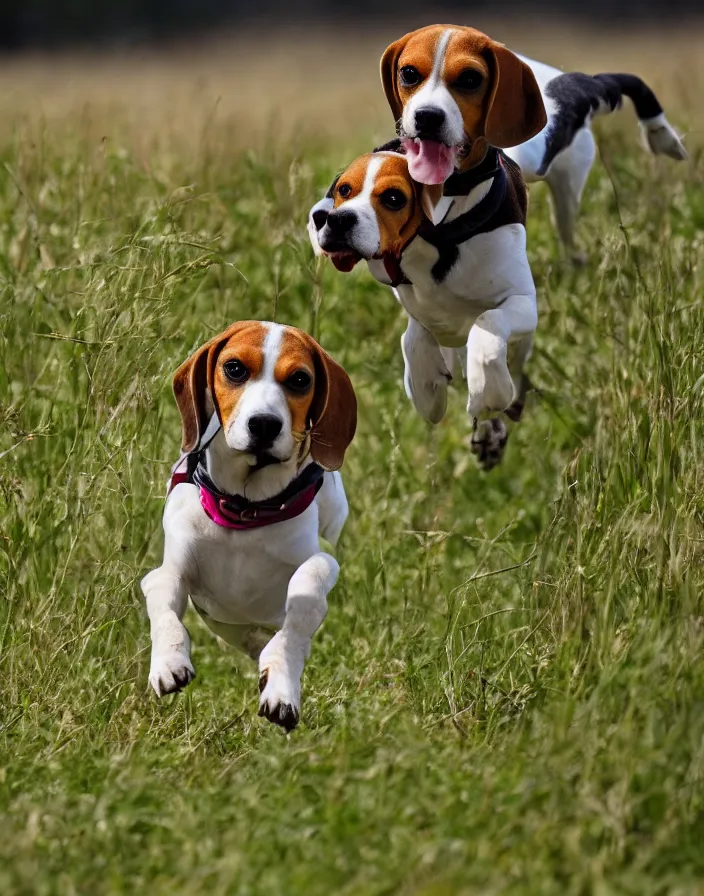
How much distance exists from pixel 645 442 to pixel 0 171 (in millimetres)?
4579

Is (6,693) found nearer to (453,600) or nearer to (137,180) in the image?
(453,600)

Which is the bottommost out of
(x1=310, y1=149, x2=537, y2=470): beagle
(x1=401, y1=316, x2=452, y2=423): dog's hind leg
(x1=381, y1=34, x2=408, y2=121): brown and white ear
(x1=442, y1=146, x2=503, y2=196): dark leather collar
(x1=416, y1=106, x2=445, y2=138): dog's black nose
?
(x1=401, y1=316, x2=452, y2=423): dog's hind leg

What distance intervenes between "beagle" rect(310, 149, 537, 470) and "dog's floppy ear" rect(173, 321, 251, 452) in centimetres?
39

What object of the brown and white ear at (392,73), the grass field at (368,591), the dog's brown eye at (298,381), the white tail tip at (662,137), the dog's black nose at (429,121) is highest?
the brown and white ear at (392,73)

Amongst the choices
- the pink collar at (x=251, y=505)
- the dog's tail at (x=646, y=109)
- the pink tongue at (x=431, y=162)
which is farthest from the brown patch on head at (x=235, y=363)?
the dog's tail at (x=646, y=109)

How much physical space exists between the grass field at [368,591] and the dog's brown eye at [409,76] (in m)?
1.10

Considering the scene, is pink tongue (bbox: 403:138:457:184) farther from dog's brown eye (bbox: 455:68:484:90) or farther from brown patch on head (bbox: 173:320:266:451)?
brown patch on head (bbox: 173:320:266:451)

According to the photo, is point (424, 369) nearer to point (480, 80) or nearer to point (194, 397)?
point (194, 397)

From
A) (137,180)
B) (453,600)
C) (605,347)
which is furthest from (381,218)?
(137,180)

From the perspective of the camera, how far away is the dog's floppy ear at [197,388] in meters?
4.55

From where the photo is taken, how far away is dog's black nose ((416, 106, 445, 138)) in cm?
437

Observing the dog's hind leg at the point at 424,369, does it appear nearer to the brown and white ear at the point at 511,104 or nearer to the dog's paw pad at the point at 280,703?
the brown and white ear at the point at 511,104

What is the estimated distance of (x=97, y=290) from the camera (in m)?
5.39

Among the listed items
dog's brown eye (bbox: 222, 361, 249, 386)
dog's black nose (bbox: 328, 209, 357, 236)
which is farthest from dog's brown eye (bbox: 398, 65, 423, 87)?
dog's brown eye (bbox: 222, 361, 249, 386)
